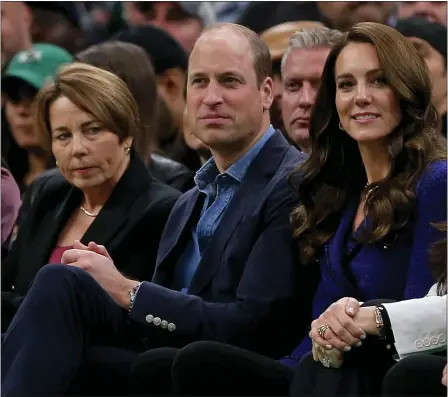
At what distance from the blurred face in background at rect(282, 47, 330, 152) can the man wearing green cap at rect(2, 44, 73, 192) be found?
4.15 feet

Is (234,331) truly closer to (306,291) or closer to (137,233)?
(306,291)

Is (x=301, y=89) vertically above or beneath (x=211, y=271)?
above

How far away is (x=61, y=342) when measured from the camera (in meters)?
3.51

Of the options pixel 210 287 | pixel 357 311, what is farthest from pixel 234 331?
pixel 357 311

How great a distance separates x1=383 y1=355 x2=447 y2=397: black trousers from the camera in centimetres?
295

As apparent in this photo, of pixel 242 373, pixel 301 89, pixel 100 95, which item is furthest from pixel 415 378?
pixel 301 89

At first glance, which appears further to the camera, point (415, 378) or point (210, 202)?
point (210, 202)

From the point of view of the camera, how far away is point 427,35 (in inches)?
196

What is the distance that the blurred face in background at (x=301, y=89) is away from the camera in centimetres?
448

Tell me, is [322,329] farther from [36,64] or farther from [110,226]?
[36,64]

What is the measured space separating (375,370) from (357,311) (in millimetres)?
153

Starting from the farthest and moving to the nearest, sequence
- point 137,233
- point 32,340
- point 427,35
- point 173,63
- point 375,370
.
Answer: point 173,63, point 427,35, point 137,233, point 32,340, point 375,370

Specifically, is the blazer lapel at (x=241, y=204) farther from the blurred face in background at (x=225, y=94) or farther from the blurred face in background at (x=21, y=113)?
the blurred face in background at (x=21, y=113)

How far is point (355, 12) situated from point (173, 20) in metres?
1.21
